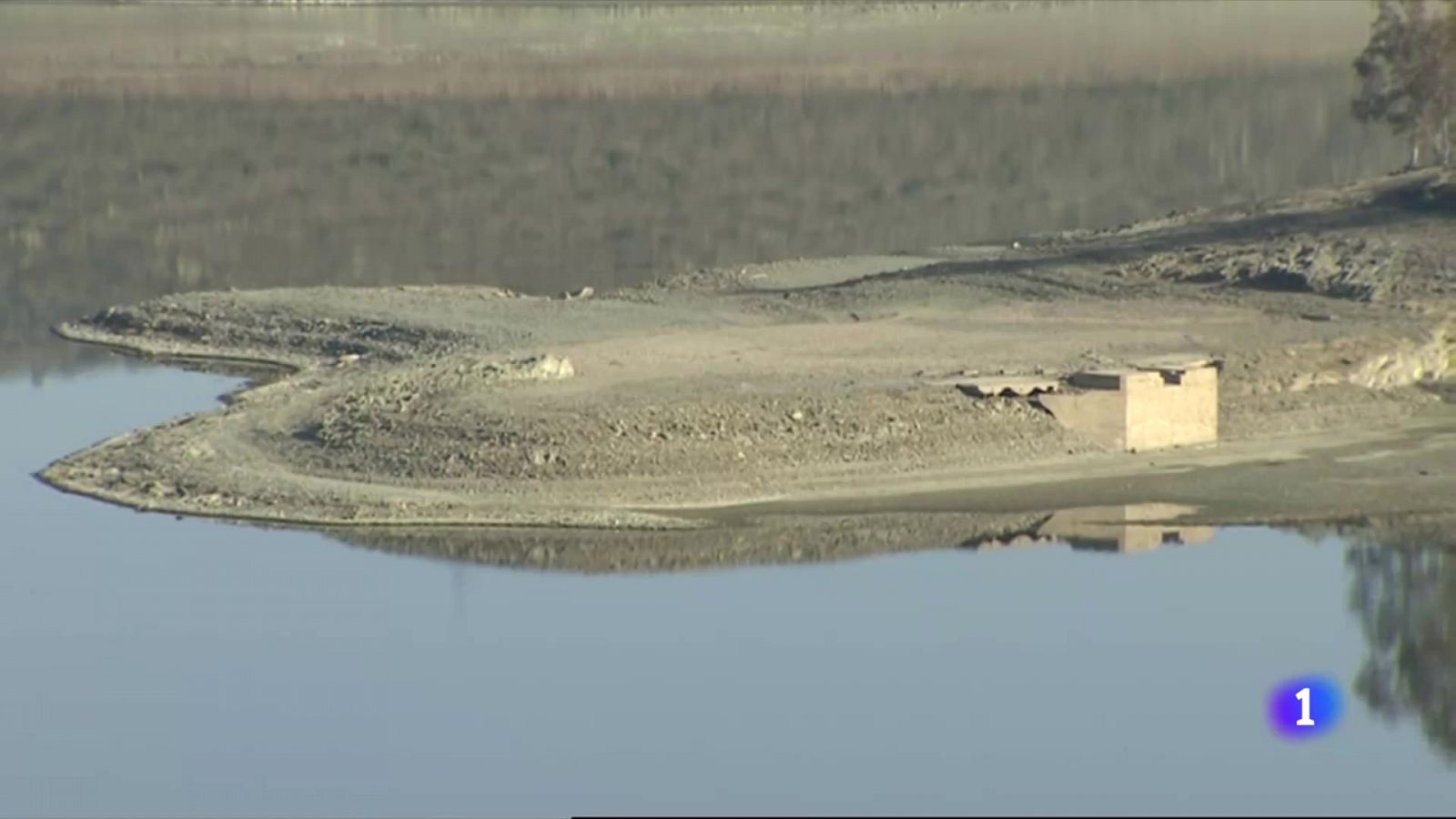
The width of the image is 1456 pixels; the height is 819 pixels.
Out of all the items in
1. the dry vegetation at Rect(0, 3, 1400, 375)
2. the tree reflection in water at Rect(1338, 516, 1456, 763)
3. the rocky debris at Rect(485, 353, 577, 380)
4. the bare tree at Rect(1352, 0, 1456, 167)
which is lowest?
the tree reflection in water at Rect(1338, 516, 1456, 763)

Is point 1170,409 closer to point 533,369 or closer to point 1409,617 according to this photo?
point 533,369

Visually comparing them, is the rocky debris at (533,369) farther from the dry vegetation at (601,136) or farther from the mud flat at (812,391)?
the dry vegetation at (601,136)

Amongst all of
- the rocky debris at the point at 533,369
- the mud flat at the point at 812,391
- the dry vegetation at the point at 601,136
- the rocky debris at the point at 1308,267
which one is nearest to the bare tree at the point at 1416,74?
the mud flat at the point at 812,391

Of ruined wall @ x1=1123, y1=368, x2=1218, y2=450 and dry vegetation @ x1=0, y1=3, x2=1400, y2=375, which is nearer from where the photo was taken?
ruined wall @ x1=1123, y1=368, x2=1218, y2=450

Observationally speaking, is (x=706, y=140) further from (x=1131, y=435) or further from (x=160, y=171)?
(x=1131, y=435)

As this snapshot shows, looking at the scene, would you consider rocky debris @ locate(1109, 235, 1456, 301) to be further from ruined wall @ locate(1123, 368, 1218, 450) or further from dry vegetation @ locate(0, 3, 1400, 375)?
dry vegetation @ locate(0, 3, 1400, 375)

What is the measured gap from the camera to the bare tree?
140 ft

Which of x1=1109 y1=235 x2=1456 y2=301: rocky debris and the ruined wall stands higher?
x1=1109 y1=235 x2=1456 y2=301: rocky debris

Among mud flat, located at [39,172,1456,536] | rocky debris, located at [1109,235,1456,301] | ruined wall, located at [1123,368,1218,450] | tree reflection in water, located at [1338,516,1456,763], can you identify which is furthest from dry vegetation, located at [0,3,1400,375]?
tree reflection in water, located at [1338,516,1456,763]

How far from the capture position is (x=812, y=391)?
29859 millimetres

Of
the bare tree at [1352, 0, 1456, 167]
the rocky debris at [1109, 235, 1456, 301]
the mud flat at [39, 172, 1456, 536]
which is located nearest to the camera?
the mud flat at [39, 172, 1456, 536]

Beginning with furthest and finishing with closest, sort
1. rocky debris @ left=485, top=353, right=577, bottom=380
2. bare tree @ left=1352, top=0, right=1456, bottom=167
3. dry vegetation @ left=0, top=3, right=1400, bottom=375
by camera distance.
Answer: dry vegetation @ left=0, top=3, right=1400, bottom=375 < bare tree @ left=1352, top=0, right=1456, bottom=167 < rocky debris @ left=485, top=353, right=577, bottom=380

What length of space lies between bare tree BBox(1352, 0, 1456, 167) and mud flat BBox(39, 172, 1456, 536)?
3513 mm

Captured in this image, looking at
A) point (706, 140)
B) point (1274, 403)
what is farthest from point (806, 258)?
point (706, 140)
